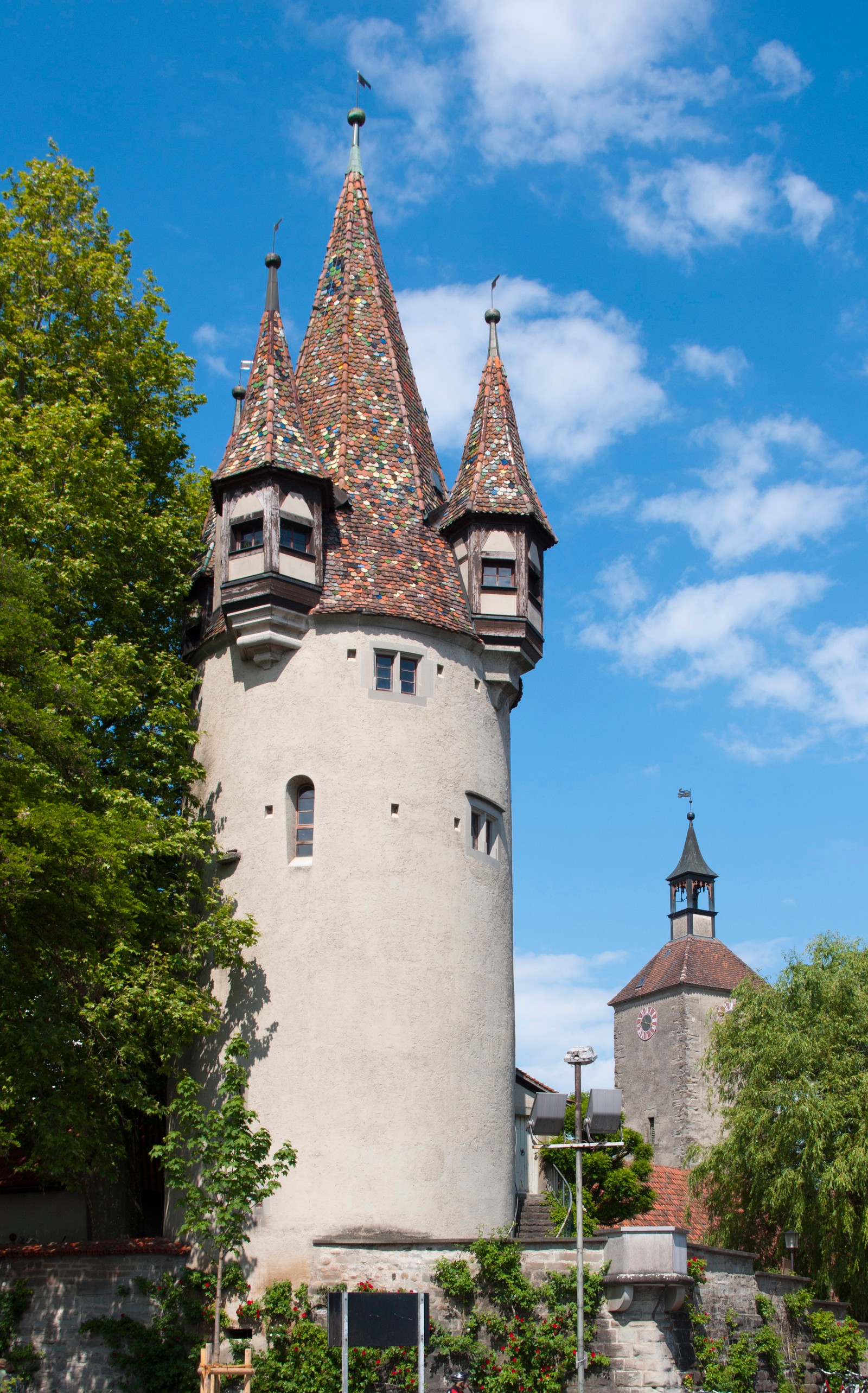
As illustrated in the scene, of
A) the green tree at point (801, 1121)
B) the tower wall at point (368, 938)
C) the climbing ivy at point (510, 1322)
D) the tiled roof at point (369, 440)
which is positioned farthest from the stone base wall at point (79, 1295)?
the green tree at point (801, 1121)

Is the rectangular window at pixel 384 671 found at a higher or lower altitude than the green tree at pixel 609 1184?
higher

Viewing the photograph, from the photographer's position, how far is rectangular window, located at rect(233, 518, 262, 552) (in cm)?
2245

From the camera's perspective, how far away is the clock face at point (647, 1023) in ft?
197

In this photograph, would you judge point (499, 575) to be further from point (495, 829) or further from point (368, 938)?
point (368, 938)

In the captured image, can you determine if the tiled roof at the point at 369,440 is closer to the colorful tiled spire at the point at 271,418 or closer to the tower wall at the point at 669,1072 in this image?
the colorful tiled spire at the point at 271,418

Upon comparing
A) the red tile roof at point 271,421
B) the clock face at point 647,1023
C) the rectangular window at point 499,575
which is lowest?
the clock face at point 647,1023

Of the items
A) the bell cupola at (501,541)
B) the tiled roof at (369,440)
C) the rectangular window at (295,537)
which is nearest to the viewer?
the rectangular window at (295,537)

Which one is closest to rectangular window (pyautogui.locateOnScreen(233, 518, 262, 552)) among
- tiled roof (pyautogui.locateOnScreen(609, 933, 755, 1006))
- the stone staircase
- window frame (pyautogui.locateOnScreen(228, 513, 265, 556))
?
window frame (pyautogui.locateOnScreen(228, 513, 265, 556))

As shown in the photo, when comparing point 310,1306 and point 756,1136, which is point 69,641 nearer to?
point 310,1306

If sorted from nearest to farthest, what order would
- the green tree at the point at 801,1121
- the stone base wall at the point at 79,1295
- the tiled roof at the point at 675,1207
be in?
the stone base wall at the point at 79,1295 < the green tree at the point at 801,1121 < the tiled roof at the point at 675,1207

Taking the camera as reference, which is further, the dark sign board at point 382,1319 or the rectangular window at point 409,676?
the rectangular window at point 409,676

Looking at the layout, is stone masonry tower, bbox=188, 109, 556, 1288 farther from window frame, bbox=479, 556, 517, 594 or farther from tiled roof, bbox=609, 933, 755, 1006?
tiled roof, bbox=609, 933, 755, 1006

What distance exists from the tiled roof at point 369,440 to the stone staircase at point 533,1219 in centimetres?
930

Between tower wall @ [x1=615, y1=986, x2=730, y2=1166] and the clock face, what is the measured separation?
116 mm
